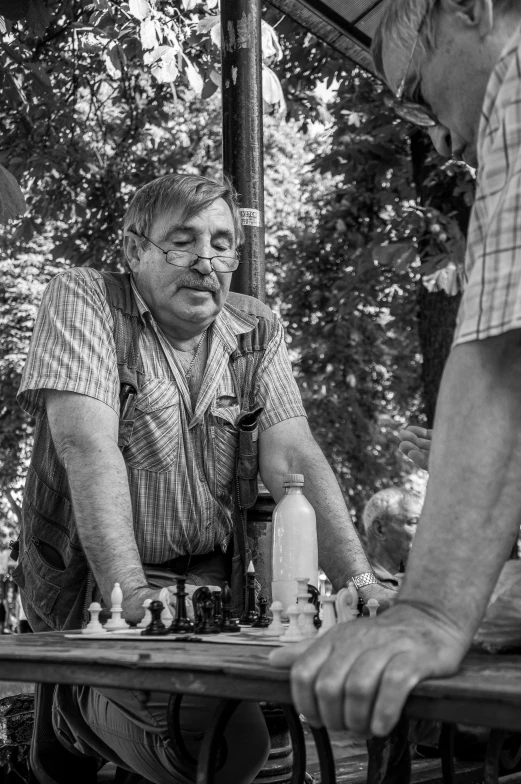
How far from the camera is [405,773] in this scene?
5.44ft

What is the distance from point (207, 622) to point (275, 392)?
1.49 metres

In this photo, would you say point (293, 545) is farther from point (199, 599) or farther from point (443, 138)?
point (443, 138)

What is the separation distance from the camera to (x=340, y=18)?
4660 millimetres

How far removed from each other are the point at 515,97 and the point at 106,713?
164 centimetres

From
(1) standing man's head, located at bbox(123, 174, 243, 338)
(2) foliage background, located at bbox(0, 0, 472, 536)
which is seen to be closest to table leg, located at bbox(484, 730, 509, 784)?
(1) standing man's head, located at bbox(123, 174, 243, 338)

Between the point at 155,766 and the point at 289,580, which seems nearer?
A: the point at 155,766

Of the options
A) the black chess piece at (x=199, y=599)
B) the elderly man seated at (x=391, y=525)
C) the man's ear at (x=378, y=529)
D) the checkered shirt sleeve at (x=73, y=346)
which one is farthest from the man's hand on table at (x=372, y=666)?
the man's ear at (x=378, y=529)

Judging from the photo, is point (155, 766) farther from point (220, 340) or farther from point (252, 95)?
point (252, 95)

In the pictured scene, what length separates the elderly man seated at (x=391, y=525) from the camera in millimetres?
6168

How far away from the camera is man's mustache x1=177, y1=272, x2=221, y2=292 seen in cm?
322

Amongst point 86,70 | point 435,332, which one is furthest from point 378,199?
point 86,70

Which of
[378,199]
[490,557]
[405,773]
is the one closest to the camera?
[490,557]

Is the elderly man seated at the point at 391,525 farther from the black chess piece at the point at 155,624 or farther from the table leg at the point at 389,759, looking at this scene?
the table leg at the point at 389,759

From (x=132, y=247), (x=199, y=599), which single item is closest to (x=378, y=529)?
(x=132, y=247)
